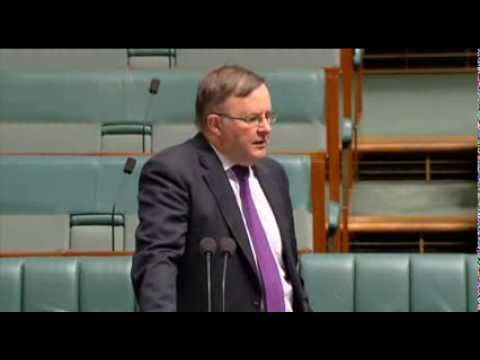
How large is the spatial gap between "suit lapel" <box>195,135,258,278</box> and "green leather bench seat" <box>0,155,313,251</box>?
27.7 inches

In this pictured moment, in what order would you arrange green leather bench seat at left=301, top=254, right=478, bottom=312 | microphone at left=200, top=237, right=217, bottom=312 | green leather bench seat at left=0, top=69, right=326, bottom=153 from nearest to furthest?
microphone at left=200, top=237, right=217, bottom=312 < green leather bench seat at left=301, top=254, right=478, bottom=312 < green leather bench seat at left=0, top=69, right=326, bottom=153

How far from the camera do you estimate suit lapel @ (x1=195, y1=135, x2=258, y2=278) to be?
0.80 m

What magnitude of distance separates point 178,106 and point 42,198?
11.5 inches

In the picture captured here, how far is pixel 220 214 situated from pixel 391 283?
0.40 m

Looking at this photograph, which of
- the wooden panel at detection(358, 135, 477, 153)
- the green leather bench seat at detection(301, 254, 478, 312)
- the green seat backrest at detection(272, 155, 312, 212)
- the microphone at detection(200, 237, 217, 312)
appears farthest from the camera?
the wooden panel at detection(358, 135, 477, 153)

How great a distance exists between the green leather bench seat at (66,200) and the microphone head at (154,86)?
0.22 meters

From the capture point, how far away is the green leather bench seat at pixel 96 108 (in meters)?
1.74

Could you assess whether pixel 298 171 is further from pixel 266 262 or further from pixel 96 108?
pixel 266 262

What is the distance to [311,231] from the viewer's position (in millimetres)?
→ 1518

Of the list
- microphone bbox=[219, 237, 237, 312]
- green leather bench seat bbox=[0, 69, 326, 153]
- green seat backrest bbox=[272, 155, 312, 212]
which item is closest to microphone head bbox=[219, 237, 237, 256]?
microphone bbox=[219, 237, 237, 312]

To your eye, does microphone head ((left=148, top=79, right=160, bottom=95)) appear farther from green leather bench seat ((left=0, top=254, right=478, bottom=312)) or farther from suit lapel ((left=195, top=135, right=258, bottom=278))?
suit lapel ((left=195, top=135, right=258, bottom=278))

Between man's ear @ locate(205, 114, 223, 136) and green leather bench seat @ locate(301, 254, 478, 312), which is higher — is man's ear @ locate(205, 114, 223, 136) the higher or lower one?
the higher one
